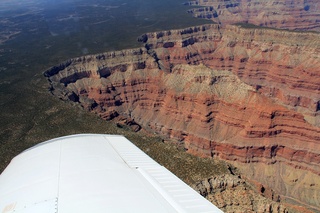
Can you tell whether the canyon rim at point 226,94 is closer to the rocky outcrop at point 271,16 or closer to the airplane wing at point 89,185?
the airplane wing at point 89,185

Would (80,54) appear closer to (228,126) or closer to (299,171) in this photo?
(228,126)

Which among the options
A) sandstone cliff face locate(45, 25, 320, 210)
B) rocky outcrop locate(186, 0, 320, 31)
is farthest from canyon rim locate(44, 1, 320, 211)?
rocky outcrop locate(186, 0, 320, 31)

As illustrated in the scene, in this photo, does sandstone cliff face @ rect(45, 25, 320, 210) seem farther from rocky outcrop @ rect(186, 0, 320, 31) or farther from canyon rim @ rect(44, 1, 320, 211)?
rocky outcrop @ rect(186, 0, 320, 31)

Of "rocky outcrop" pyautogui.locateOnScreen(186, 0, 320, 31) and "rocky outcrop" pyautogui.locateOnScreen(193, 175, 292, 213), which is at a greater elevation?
"rocky outcrop" pyautogui.locateOnScreen(193, 175, 292, 213)

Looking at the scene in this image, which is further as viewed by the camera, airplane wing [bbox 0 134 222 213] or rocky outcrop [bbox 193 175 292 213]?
rocky outcrop [bbox 193 175 292 213]

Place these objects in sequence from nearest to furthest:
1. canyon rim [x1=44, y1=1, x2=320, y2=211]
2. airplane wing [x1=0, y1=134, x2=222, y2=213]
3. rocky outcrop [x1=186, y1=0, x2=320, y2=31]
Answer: airplane wing [x1=0, y1=134, x2=222, y2=213], canyon rim [x1=44, y1=1, x2=320, y2=211], rocky outcrop [x1=186, y1=0, x2=320, y2=31]

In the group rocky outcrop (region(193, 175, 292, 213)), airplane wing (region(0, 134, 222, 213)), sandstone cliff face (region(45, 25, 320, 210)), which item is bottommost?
sandstone cliff face (region(45, 25, 320, 210))

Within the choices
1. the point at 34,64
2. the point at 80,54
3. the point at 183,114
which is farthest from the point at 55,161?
the point at 80,54

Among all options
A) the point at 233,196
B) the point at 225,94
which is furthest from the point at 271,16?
the point at 233,196
